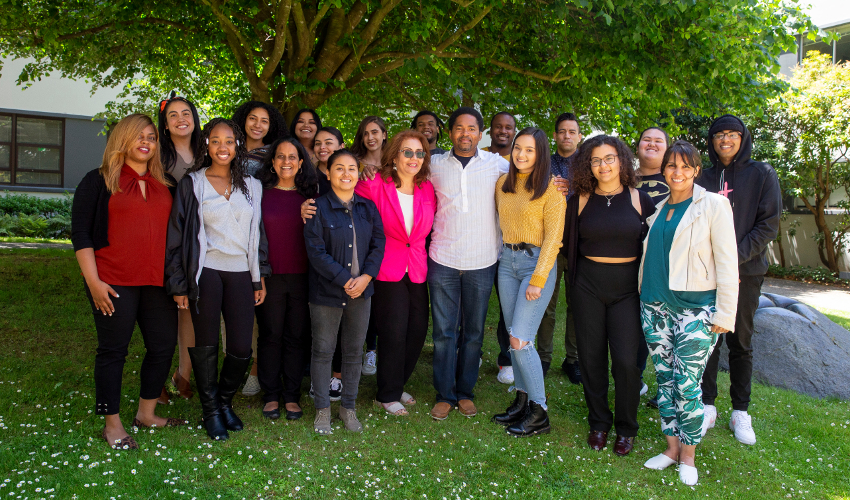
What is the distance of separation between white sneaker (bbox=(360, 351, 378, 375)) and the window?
15154mm

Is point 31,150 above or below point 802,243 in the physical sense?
above

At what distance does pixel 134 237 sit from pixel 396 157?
1.96m

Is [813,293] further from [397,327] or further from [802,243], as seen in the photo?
[397,327]

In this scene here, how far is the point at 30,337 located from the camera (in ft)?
20.4

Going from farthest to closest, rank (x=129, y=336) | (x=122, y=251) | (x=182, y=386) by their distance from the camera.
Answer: (x=182, y=386), (x=129, y=336), (x=122, y=251)

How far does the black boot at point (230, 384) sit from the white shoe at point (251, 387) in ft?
2.05

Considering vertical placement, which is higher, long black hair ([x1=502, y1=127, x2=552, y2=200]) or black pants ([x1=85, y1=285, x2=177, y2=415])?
long black hair ([x1=502, y1=127, x2=552, y2=200])

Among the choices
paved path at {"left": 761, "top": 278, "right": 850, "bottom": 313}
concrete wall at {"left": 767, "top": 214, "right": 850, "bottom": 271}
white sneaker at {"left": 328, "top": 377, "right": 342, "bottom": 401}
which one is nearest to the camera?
white sneaker at {"left": 328, "top": 377, "right": 342, "bottom": 401}

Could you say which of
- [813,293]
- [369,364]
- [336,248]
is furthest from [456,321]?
[813,293]

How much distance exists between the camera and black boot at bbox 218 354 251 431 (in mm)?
4098

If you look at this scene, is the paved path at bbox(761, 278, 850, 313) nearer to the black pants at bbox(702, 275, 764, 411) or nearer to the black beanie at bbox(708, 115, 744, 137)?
the black pants at bbox(702, 275, 764, 411)

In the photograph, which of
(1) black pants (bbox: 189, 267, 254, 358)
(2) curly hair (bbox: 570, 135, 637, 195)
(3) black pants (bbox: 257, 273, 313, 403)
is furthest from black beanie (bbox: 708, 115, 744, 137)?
(1) black pants (bbox: 189, 267, 254, 358)

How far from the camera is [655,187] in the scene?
4.95 m

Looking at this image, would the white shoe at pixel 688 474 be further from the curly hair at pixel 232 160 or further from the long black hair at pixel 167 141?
the long black hair at pixel 167 141
